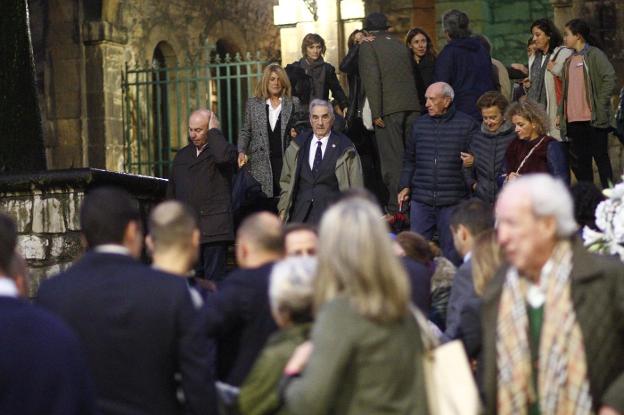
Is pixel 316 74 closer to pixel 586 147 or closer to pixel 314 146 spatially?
pixel 314 146

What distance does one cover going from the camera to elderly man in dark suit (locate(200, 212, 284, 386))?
6320 mm

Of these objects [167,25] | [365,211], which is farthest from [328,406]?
[167,25]

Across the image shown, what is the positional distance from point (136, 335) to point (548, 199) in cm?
160

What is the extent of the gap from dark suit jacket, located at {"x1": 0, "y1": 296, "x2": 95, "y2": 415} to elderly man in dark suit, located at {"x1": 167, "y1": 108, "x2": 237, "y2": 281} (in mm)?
7454

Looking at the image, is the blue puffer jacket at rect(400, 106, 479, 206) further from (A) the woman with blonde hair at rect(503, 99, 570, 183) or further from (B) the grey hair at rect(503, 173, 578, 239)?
(B) the grey hair at rect(503, 173, 578, 239)

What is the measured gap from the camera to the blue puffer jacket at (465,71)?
13.5 metres

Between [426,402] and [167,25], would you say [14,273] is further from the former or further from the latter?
[167,25]

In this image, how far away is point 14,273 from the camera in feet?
18.2

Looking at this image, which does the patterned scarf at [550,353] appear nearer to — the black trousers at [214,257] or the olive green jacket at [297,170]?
the olive green jacket at [297,170]

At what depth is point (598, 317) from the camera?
555 cm

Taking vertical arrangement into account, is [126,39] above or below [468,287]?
above

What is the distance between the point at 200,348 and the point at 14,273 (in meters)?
0.79

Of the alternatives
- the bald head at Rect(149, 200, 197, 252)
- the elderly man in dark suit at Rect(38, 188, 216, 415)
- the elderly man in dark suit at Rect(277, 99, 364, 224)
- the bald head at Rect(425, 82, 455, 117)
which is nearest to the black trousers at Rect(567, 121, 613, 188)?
the bald head at Rect(425, 82, 455, 117)

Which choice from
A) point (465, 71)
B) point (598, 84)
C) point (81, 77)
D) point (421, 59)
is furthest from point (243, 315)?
point (81, 77)
